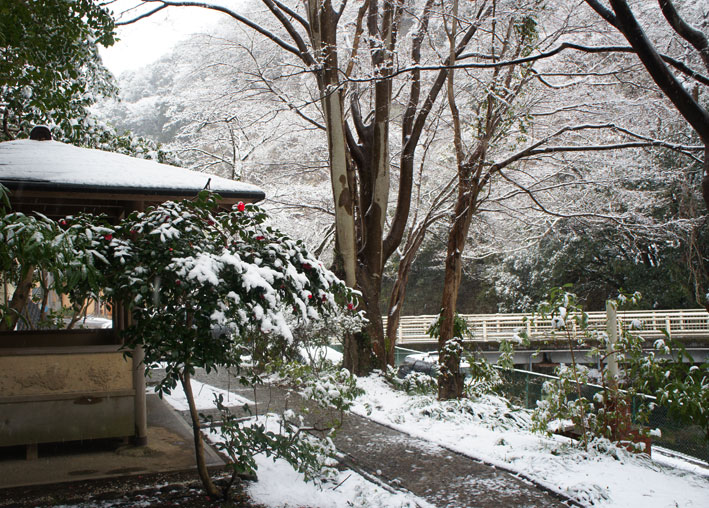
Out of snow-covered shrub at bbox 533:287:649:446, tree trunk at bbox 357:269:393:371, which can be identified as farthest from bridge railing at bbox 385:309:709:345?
snow-covered shrub at bbox 533:287:649:446

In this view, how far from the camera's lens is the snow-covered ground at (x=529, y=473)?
4.56m

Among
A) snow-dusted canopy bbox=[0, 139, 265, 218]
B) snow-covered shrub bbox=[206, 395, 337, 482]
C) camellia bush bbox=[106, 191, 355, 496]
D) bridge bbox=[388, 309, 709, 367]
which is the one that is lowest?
bridge bbox=[388, 309, 709, 367]

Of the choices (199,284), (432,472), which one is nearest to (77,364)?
(199,284)

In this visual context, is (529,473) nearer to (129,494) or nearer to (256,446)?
(256,446)

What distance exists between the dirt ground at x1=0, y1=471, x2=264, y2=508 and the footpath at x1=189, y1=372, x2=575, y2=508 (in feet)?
2.93

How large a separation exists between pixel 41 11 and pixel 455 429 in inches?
234

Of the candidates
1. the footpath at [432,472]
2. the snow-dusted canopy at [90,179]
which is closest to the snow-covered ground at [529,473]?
the footpath at [432,472]

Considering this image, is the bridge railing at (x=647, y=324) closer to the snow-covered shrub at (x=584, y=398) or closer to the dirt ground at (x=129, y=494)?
the snow-covered shrub at (x=584, y=398)

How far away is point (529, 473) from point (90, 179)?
177 inches

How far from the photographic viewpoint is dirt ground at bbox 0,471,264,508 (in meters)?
4.24

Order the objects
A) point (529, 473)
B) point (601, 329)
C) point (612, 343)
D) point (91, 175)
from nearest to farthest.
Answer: point (91, 175) → point (529, 473) → point (612, 343) → point (601, 329)

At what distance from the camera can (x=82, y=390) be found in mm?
5508

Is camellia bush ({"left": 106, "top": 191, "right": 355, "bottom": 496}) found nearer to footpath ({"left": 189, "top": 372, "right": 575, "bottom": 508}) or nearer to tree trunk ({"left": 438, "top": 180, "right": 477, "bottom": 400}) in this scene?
footpath ({"left": 189, "top": 372, "right": 575, "bottom": 508})

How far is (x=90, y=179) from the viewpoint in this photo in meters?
5.02
